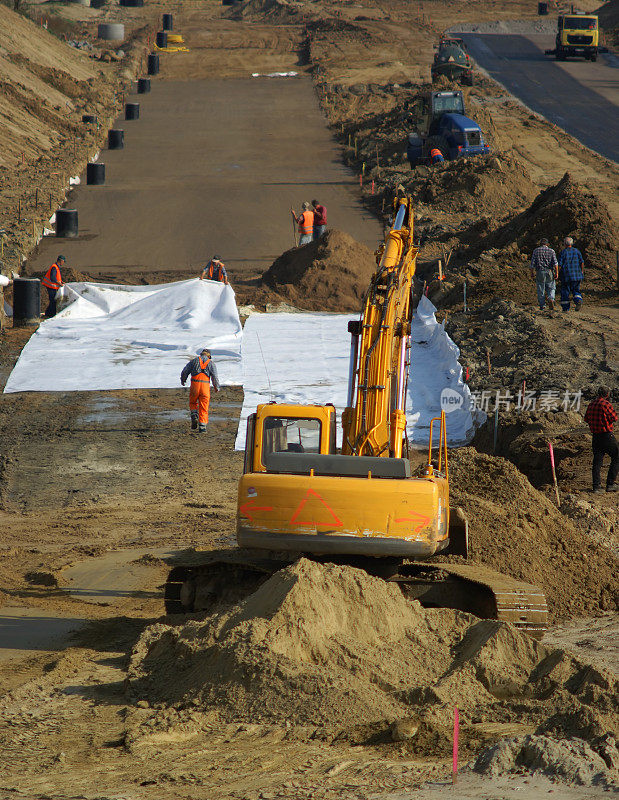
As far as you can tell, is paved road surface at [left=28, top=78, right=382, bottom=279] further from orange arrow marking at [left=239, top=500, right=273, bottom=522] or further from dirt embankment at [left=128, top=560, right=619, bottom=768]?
dirt embankment at [left=128, top=560, right=619, bottom=768]

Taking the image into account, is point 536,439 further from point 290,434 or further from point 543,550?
point 290,434

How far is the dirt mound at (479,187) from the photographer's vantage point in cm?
3045

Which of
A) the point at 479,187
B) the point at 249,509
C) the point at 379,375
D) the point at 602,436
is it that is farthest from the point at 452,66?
the point at 249,509

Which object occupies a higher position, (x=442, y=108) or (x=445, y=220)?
(x=442, y=108)

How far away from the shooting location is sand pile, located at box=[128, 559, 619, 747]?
686 cm

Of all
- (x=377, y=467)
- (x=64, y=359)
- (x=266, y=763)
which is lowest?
(x=64, y=359)

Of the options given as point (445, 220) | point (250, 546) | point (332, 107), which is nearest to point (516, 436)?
point (250, 546)

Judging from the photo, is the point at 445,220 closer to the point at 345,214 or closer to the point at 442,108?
the point at 345,214

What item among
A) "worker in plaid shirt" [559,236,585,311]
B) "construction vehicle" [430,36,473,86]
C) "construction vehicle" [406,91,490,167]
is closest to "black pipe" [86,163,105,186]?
"construction vehicle" [406,91,490,167]

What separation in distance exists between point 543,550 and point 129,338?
11753 millimetres

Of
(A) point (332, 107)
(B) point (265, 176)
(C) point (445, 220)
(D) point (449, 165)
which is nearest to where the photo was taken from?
(C) point (445, 220)

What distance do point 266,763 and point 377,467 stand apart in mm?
3106

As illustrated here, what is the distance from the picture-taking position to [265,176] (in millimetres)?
35250

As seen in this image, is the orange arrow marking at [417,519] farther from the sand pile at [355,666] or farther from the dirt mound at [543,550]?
the dirt mound at [543,550]
